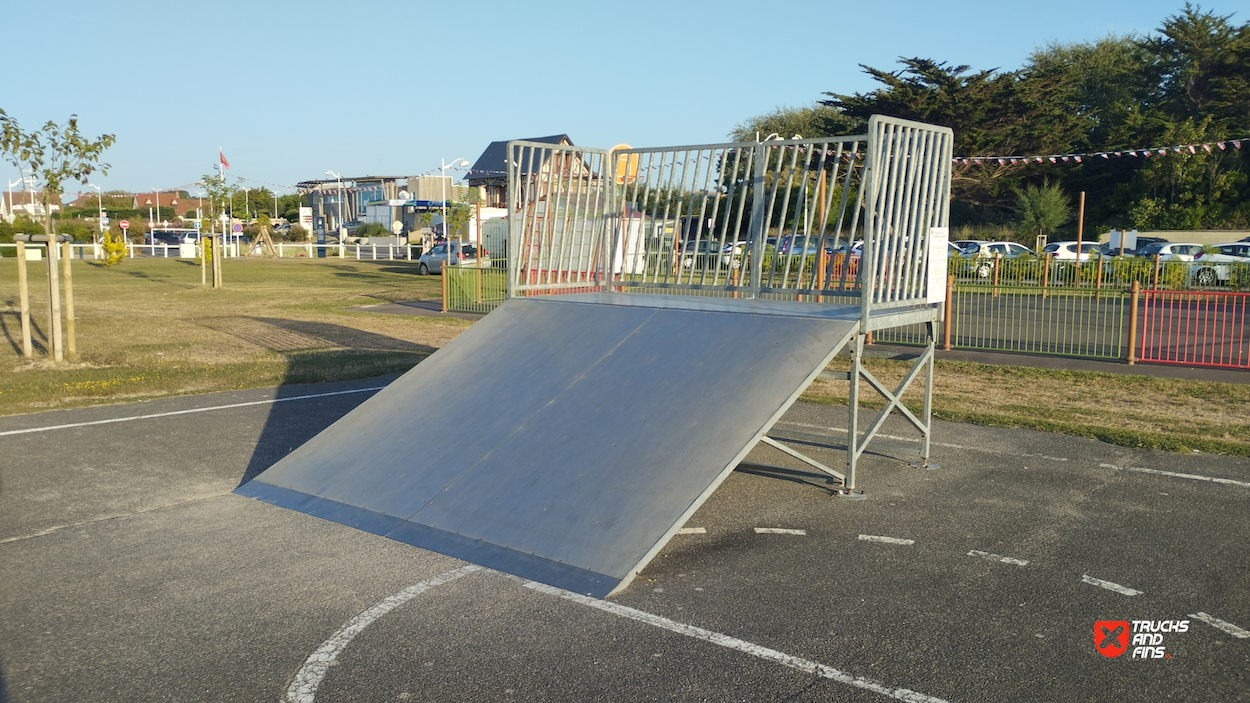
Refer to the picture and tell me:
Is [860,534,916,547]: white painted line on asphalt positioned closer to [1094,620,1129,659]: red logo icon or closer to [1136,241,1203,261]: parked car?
[1094,620,1129,659]: red logo icon

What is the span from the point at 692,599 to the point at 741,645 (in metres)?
0.59

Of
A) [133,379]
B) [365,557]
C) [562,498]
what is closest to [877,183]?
[562,498]

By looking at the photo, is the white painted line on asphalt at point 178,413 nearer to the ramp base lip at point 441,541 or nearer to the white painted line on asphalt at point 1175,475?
the ramp base lip at point 441,541

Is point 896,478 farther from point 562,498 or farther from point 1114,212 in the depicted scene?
point 1114,212

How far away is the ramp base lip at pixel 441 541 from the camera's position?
188 inches

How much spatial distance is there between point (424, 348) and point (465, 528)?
36.3ft

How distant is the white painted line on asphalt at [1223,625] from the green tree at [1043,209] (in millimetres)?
47493

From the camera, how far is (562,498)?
5395 millimetres

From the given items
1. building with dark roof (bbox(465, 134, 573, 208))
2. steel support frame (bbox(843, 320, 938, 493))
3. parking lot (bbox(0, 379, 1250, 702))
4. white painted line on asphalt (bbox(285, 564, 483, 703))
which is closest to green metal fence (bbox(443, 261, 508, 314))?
parking lot (bbox(0, 379, 1250, 702))

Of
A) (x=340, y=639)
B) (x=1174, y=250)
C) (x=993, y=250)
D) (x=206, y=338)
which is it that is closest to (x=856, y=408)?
(x=340, y=639)

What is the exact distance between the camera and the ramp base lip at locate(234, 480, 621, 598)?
188 inches

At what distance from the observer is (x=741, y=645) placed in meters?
4.18

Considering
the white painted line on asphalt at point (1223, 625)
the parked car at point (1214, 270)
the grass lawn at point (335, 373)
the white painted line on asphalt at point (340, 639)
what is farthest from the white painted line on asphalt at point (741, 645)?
the parked car at point (1214, 270)

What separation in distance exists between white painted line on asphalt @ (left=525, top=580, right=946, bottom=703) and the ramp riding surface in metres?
0.06
